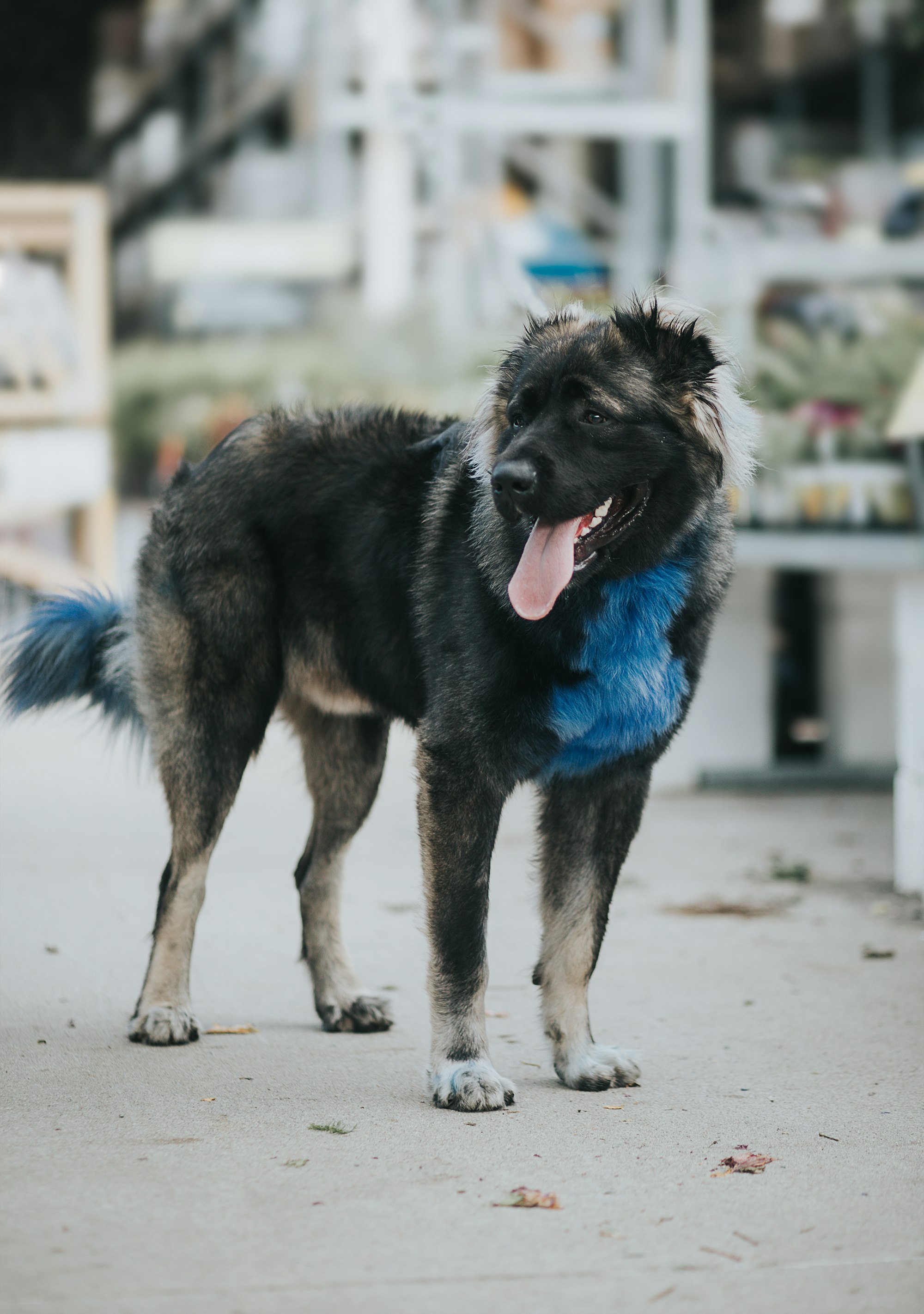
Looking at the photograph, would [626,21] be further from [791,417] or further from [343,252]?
[791,417]

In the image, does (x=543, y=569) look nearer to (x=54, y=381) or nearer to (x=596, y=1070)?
(x=596, y=1070)

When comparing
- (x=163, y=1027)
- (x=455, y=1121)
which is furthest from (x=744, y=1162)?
(x=163, y=1027)

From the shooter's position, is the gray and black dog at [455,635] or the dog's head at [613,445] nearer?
the dog's head at [613,445]

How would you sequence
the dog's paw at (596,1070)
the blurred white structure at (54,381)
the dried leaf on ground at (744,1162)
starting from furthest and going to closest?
1. the blurred white structure at (54,381)
2. the dog's paw at (596,1070)
3. the dried leaf on ground at (744,1162)

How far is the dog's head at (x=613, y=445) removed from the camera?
142 inches

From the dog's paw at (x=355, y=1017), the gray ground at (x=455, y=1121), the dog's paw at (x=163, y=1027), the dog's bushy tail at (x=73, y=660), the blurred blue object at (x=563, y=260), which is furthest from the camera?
the blurred blue object at (x=563, y=260)

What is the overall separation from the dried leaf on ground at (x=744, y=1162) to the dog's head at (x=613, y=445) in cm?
128

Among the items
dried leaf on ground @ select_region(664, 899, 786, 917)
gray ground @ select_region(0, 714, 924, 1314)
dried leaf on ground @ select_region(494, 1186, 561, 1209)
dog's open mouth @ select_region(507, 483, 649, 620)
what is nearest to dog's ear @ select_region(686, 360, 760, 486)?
dog's open mouth @ select_region(507, 483, 649, 620)

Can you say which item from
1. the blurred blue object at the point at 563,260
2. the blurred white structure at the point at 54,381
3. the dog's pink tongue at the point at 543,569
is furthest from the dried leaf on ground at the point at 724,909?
the blurred white structure at the point at 54,381

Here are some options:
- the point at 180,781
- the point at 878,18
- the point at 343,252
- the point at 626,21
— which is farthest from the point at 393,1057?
the point at 878,18

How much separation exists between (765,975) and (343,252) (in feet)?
54.0

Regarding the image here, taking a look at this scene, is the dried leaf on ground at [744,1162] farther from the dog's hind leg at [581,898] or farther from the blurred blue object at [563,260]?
the blurred blue object at [563,260]

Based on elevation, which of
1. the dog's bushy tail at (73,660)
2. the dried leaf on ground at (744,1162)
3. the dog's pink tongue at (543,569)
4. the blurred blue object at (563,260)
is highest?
the blurred blue object at (563,260)

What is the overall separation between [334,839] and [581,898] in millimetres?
946
